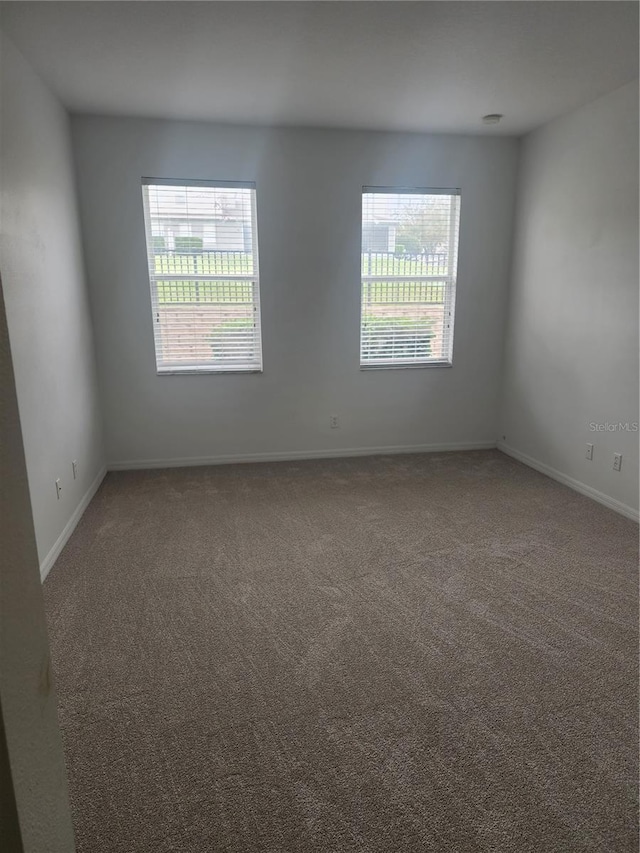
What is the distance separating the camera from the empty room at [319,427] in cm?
144

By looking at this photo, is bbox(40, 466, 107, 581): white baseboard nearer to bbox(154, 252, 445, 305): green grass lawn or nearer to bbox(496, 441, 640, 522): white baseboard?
bbox(154, 252, 445, 305): green grass lawn

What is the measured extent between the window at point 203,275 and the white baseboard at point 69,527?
3.44 feet

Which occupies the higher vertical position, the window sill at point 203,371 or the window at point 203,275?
the window at point 203,275

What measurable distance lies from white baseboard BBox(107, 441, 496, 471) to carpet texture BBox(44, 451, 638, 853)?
3.01ft

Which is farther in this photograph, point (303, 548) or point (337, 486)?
point (337, 486)

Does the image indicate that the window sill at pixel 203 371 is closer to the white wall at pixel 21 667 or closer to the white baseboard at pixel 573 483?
the white baseboard at pixel 573 483

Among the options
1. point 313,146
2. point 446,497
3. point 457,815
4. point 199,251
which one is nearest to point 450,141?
point 313,146

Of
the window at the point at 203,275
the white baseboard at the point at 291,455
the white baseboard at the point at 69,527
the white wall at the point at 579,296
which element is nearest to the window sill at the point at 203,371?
the window at the point at 203,275

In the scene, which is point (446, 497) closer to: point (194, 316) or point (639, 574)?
point (639, 574)

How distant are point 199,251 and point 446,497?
2731 mm

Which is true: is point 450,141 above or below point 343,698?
above

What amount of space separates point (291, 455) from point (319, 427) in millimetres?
359

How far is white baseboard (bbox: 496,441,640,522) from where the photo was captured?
10.9 ft

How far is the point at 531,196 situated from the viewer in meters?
4.13
